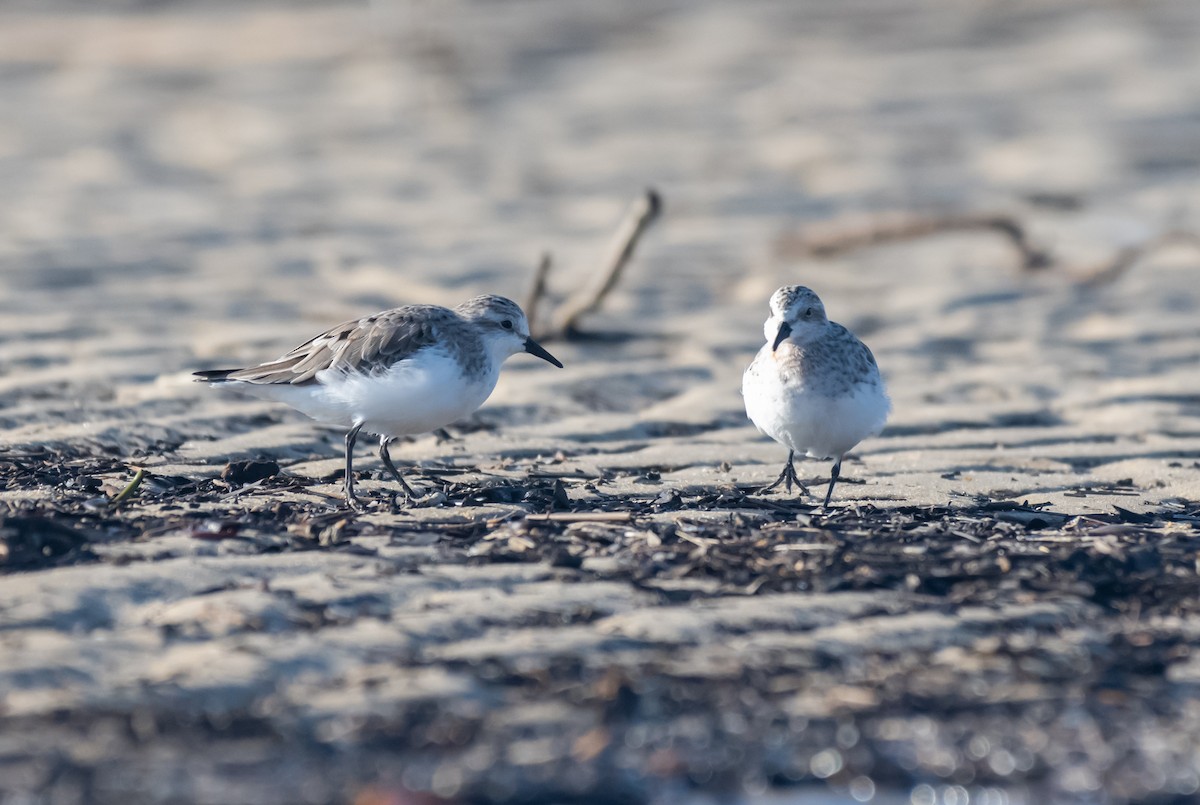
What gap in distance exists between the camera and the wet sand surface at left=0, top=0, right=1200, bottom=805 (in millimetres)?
3709

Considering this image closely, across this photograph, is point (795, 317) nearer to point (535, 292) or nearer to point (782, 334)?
point (782, 334)

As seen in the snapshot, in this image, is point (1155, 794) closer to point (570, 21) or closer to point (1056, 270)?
point (1056, 270)

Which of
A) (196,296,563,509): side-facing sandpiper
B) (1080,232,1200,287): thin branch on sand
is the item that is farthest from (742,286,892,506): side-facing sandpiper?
(1080,232,1200,287): thin branch on sand

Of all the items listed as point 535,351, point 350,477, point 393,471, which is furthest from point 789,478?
point 350,477

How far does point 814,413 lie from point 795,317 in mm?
418

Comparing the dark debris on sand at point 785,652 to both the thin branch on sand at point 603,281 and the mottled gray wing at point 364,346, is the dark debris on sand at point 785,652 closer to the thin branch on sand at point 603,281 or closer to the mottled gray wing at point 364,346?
the mottled gray wing at point 364,346

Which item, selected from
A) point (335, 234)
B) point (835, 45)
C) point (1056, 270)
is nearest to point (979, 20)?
point (835, 45)

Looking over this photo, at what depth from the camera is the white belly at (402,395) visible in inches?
214

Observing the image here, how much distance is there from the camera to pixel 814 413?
534 centimetres

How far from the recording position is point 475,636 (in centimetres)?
414

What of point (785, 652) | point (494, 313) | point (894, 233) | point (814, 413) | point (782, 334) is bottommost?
point (785, 652)

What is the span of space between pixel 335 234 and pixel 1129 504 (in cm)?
633

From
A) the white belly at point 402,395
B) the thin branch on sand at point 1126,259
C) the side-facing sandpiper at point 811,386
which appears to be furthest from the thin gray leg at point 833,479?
the thin branch on sand at point 1126,259

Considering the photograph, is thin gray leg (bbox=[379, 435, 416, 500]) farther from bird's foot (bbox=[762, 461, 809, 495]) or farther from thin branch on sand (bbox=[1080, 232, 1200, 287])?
thin branch on sand (bbox=[1080, 232, 1200, 287])
